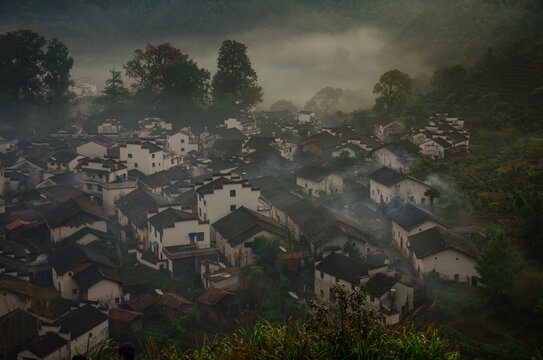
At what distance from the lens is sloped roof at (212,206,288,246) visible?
25.0 meters

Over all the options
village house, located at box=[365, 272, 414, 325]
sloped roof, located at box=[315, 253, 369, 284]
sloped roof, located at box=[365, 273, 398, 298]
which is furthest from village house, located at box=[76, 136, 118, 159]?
village house, located at box=[365, 272, 414, 325]

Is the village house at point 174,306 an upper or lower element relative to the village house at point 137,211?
lower

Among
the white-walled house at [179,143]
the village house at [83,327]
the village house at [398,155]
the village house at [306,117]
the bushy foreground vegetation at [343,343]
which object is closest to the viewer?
the bushy foreground vegetation at [343,343]

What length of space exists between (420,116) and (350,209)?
24208mm

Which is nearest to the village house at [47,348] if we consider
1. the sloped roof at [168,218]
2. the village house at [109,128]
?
Answer: the sloped roof at [168,218]

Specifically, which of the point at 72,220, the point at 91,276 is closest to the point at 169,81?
the point at 72,220

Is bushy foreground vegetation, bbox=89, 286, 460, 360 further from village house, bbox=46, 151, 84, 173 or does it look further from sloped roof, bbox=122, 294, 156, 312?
village house, bbox=46, 151, 84, 173

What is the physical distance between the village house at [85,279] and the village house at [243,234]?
18.7 feet

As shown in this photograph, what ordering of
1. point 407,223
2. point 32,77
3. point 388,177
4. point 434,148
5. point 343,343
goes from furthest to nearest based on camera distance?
point 32,77 < point 434,148 < point 388,177 < point 407,223 < point 343,343

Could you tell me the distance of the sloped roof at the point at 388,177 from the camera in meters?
30.9

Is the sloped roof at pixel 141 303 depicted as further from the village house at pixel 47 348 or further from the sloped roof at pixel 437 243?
the sloped roof at pixel 437 243

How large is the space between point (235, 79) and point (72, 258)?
40862 millimetres

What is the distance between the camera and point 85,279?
2292 centimetres

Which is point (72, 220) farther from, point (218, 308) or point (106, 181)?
point (218, 308)
